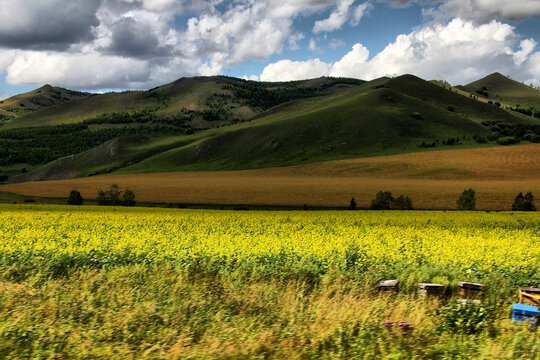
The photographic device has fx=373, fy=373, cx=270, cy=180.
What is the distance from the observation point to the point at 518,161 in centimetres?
10550

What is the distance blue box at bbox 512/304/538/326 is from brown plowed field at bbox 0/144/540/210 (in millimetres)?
54360

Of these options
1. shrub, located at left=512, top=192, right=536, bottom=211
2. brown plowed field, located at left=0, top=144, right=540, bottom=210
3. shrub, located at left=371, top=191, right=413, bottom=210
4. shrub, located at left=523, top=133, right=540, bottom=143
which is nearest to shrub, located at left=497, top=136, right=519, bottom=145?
shrub, located at left=523, top=133, right=540, bottom=143

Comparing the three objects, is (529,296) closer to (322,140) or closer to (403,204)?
(403,204)

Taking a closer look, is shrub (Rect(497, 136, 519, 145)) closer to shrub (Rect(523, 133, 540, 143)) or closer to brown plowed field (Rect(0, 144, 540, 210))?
shrub (Rect(523, 133, 540, 143))

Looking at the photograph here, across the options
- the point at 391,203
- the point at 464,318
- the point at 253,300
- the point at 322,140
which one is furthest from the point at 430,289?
the point at 322,140

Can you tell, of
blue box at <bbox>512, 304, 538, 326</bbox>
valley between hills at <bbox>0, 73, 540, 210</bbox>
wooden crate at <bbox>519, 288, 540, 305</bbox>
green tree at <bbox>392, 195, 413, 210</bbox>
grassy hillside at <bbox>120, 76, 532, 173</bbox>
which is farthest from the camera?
grassy hillside at <bbox>120, 76, 532, 173</bbox>

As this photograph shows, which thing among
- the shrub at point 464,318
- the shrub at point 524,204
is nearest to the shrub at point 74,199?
the shrub at point 464,318

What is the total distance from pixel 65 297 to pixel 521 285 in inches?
494

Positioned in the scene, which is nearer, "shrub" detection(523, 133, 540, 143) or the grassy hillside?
"shrub" detection(523, 133, 540, 143)

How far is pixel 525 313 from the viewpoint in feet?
27.5

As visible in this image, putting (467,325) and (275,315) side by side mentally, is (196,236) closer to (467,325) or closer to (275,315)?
(275,315)

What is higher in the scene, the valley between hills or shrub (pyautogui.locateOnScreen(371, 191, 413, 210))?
the valley between hills

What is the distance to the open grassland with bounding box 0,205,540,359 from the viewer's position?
731 centimetres

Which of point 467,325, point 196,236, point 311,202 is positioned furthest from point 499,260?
point 311,202
